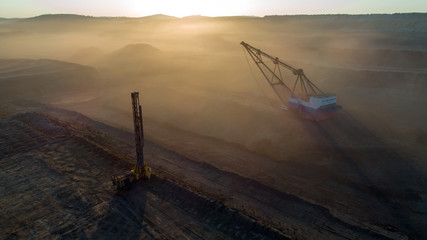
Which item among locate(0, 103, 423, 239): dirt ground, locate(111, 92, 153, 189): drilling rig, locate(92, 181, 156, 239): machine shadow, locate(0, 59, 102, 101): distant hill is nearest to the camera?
locate(92, 181, 156, 239): machine shadow

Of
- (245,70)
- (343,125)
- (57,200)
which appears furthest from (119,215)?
(245,70)

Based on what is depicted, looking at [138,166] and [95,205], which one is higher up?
[138,166]

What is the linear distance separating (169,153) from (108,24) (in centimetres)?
14162

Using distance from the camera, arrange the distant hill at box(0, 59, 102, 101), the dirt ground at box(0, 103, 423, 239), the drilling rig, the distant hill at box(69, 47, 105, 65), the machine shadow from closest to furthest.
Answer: the machine shadow < the dirt ground at box(0, 103, 423, 239) < the drilling rig < the distant hill at box(0, 59, 102, 101) < the distant hill at box(69, 47, 105, 65)

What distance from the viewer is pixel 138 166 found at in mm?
12812

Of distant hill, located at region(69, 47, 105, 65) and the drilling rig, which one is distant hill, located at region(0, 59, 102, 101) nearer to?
distant hill, located at region(69, 47, 105, 65)

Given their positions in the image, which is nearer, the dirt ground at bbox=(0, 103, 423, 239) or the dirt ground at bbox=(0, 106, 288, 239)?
the dirt ground at bbox=(0, 106, 288, 239)

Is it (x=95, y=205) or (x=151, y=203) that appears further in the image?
(x=151, y=203)

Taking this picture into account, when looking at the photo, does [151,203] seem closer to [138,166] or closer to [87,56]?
[138,166]

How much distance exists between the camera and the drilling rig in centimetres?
1203

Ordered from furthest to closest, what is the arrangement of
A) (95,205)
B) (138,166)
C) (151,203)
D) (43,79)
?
(43,79) < (138,166) < (151,203) < (95,205)

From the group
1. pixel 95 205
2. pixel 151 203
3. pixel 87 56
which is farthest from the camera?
pixel 87 56

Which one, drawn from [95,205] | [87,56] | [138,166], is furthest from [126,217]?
[87,56]

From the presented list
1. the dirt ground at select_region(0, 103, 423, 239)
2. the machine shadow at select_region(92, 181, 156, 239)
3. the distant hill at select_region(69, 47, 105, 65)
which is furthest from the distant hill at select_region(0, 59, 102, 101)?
the machine shadow at select_region(92, 181, 156, 239)
